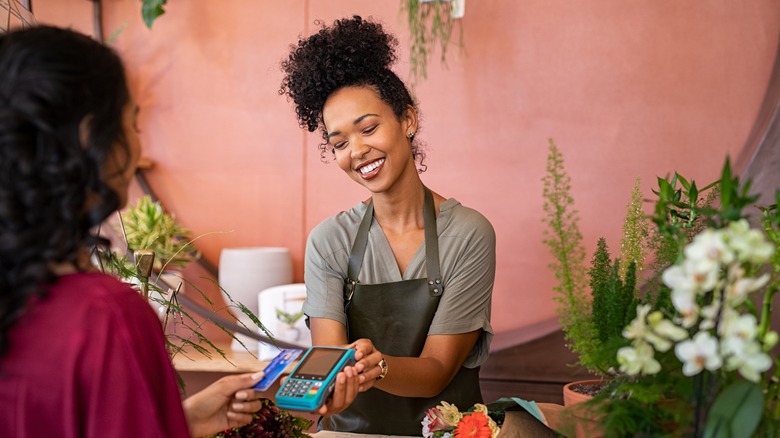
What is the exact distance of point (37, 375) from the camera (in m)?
0.77

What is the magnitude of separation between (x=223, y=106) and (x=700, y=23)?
1.88 meters

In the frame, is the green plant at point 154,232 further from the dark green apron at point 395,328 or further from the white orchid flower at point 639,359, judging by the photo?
the white orchid flower at point 639,359

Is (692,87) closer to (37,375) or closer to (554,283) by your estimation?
(554,283)

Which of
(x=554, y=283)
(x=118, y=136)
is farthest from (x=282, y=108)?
(x=118, y=136)

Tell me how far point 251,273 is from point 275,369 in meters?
1.80

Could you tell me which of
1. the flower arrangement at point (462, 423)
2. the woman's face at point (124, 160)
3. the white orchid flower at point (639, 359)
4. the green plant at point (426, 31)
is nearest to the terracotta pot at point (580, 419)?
the white orchid flower at point (639, 359)

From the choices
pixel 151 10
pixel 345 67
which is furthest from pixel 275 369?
pixel 151 10

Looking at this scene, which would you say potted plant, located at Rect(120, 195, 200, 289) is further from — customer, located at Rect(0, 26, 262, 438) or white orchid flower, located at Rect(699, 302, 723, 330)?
white orchid flower, located at Rect(699, 302, 723, 330)

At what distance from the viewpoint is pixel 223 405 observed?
115 cm

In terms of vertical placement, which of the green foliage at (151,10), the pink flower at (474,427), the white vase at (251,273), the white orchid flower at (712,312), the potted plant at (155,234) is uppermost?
the green foliage at (151,10)

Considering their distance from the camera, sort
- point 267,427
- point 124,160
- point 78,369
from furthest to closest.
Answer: point 267,427 < point 124,160 < point 78,369

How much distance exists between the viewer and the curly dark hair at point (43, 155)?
79 cm

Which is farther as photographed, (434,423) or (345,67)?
(345,67)

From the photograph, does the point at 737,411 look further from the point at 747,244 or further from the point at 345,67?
the point at 345,67
